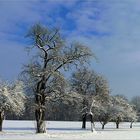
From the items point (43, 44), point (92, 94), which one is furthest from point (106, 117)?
point (43, 44)

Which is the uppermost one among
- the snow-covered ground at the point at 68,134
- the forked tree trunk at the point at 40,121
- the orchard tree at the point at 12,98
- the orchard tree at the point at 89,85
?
the orchard tree at the point at 89,85

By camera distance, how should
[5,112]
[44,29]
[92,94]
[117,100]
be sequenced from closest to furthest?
[44,29]
[5,112]
[92,94]
[117,100]

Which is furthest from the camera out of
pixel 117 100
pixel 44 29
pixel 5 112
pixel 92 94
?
pixel 117 100

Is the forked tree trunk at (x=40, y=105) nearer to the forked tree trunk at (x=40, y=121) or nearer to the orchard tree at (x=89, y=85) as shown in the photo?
the forked tree trunk at (x=40, y=121)

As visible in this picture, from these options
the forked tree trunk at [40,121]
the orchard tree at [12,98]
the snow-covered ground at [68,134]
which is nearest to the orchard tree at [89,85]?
the snow-covered ground at [68,134]

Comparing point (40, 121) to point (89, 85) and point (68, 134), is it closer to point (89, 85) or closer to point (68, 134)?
point (68, 134)

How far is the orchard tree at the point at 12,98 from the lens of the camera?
53.2 meters

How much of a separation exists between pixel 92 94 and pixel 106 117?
23.5 ft

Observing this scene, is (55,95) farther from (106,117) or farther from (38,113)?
(106,117)

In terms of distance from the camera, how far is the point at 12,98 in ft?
180

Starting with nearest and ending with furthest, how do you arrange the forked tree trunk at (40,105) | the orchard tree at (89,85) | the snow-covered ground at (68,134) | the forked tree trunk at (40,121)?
the snow-covered ground at (68,134) → the forked tree trunk at (40,105) → the forked tree trunk at (40,121) → the orchard tree at (89,85)

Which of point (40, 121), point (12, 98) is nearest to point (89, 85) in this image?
point (12, 98)

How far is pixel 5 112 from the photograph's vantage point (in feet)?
182

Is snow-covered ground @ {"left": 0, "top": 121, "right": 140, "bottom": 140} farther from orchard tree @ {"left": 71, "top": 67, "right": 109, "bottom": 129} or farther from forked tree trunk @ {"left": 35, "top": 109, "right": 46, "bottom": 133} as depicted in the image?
orchard tree @ {"left": 71, "top": 67, "right": 109, "bottom": 129}
